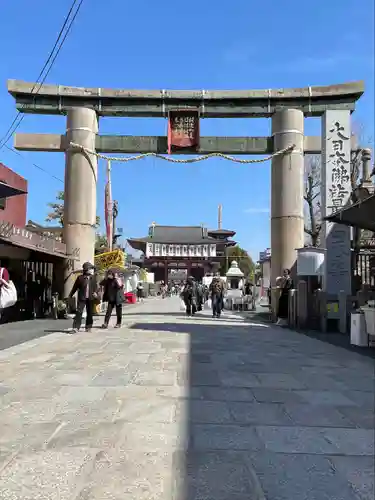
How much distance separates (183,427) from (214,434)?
294 mm

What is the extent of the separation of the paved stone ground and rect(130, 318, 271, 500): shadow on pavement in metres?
0.01

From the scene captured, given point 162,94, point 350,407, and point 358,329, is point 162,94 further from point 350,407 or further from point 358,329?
point 350,407

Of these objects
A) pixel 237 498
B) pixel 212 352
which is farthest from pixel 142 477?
pixel 212 352

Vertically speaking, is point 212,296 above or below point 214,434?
above

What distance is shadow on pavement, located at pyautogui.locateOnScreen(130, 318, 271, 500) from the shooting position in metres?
2.91

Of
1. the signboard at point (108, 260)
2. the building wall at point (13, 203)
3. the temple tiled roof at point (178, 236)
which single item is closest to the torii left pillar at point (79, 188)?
the building wall at point (13, 203)

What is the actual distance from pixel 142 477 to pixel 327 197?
41.6 feet

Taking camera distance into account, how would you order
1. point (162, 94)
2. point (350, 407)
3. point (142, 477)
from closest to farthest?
point (142, 477)
point (350, 407)
point (162, 94)

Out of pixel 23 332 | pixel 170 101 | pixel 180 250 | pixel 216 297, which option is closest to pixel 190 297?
pixel 216 297

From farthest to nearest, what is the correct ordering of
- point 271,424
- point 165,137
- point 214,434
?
point 165,137, point 271,424, point 214,434

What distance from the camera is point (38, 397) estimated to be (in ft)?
16.1

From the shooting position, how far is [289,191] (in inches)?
679

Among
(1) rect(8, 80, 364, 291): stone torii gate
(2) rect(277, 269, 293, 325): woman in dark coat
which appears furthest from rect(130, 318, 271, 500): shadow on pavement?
(1) rect(8, 80, 364, 291): stone torii gate

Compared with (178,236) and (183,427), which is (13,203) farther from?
(178,236)
